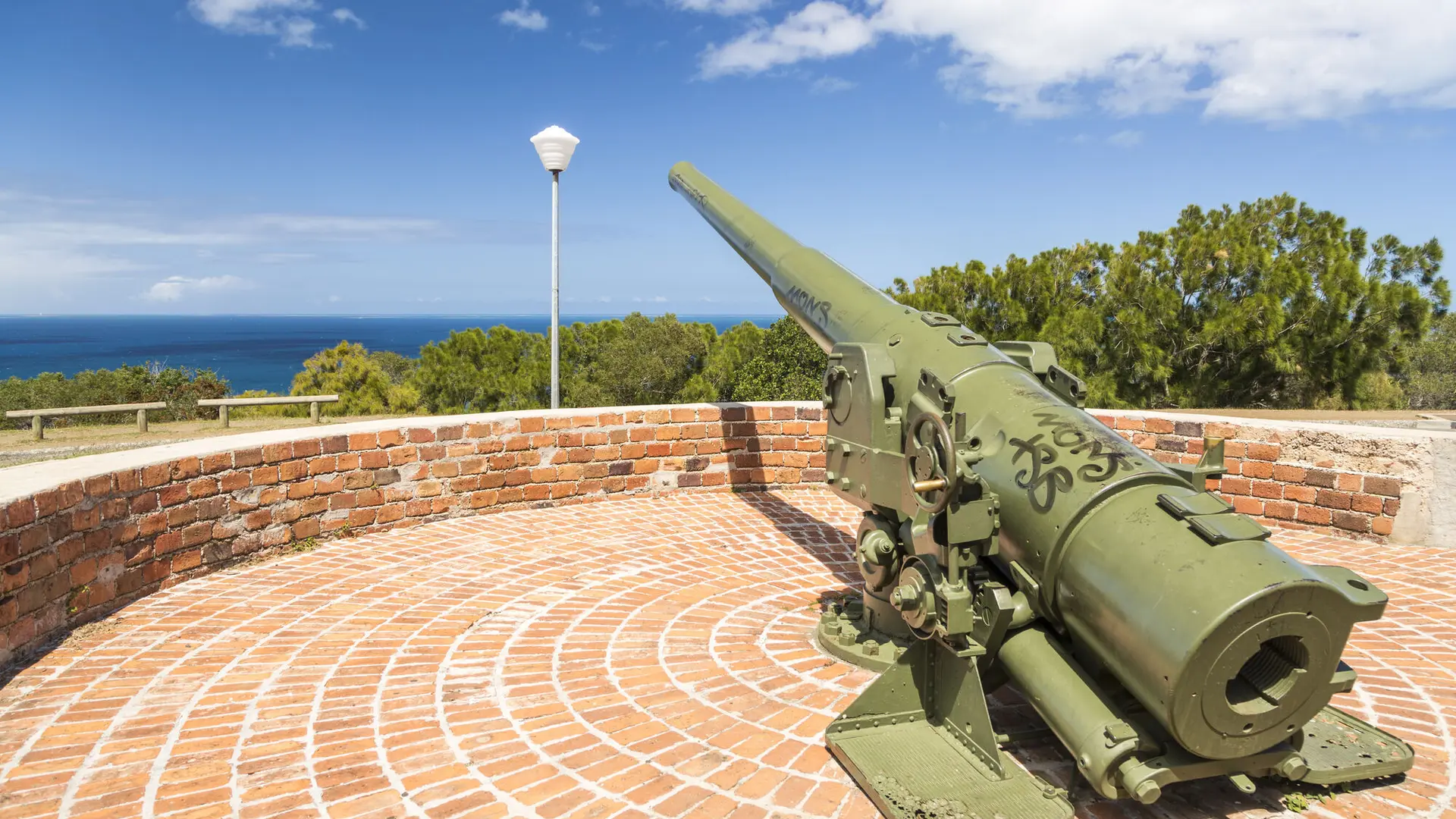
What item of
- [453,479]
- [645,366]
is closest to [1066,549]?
[453,479]

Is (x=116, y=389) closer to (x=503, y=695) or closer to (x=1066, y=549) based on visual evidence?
(x=503, y=695)

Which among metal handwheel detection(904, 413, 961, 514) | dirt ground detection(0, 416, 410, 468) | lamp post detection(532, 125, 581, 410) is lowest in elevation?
dirt ground detection(0, 416, 410, 468)

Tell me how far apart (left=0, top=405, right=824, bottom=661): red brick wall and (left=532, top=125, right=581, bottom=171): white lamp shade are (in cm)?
266

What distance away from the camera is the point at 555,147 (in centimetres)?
820

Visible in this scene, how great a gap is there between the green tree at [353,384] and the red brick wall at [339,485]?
26.1m

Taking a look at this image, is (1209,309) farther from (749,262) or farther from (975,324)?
(749,262)

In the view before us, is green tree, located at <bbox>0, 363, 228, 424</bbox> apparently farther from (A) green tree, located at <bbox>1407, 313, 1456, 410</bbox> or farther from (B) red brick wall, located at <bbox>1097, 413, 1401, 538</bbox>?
(A) green tree, located at <bbox>1407, 313, 1456, 410</bbox>

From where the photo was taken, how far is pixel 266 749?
10.5 ft

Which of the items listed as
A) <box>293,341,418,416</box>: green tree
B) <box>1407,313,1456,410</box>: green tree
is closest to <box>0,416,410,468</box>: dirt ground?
<box>293,341,418,416</box>: green tree

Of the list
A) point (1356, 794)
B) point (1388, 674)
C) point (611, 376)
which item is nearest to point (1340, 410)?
point (1388, 674)

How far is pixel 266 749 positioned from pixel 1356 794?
3.85 meters

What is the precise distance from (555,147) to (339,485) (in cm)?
385

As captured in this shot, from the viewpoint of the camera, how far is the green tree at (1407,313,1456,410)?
25609mm

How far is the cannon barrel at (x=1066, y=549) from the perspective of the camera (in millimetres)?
2293
